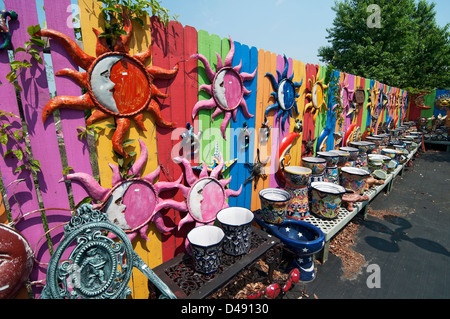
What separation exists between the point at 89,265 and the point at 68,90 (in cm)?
96

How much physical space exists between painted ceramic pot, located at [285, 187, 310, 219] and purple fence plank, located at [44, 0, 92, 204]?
2.14 meters

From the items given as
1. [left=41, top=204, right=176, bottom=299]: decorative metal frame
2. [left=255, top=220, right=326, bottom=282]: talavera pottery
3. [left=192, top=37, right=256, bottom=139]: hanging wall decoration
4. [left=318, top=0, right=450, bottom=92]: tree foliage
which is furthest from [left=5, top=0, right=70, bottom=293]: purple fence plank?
[left=318, top=0, right=450, bottom=92]: tree foliage

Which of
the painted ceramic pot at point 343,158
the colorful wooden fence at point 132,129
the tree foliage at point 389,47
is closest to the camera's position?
the colorful wooden fence at point 132,129

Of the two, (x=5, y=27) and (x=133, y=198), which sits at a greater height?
(x=5, y=27)

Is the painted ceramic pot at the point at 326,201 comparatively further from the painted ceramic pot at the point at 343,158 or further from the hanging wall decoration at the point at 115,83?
the hanging wall decoration at the point at 115,83

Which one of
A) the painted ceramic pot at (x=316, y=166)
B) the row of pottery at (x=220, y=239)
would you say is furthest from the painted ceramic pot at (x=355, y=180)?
the row of pottery at (x=220, y=239)

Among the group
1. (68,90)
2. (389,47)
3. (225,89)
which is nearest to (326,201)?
(225,89)

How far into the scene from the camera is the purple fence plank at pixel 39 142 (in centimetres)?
104

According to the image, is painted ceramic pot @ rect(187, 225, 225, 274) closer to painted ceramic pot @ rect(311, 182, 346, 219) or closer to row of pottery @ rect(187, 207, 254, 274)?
row of pottery @ rect(187, 207, 254, 274)

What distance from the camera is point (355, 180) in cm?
328

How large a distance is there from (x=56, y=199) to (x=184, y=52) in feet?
4.39

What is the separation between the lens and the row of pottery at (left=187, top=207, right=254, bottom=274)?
1446 mm

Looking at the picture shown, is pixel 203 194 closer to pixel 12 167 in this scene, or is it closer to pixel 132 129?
pixel 132 129

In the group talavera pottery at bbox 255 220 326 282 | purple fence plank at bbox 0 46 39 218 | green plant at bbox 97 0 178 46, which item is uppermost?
green plant at bbox 97 0 178 46
